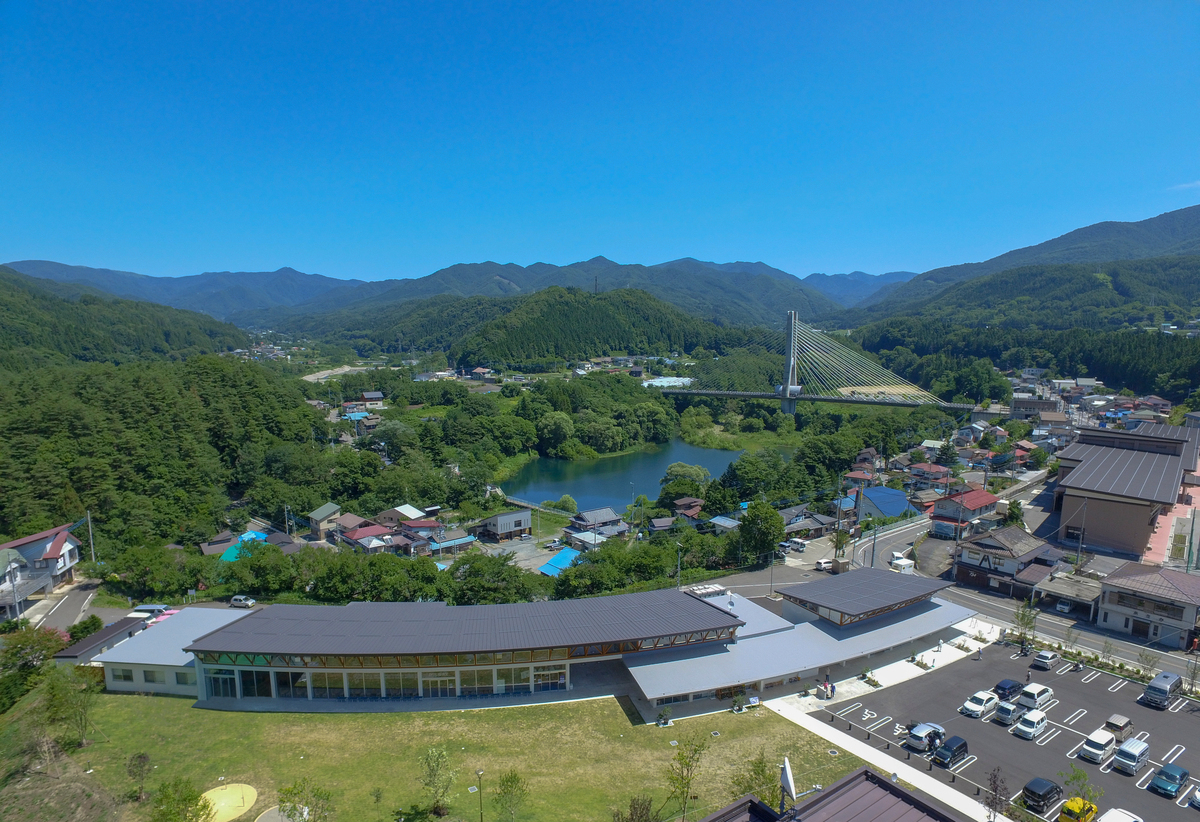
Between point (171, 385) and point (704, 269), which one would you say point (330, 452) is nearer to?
point (171, 385)

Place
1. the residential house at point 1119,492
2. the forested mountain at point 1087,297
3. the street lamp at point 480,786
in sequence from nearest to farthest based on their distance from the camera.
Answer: the street lamp at point 480,786
the residential house at point 1119,492
the forested mountain at point 1087,297

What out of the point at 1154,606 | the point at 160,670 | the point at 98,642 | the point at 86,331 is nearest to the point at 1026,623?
the point at 1154,606

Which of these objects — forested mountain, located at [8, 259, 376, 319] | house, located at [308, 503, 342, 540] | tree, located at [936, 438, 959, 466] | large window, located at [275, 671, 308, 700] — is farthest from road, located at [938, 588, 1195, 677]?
forested mountain, located at [8, 259, 376, 319]

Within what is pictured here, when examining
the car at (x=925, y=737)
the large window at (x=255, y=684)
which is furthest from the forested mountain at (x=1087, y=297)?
the large window at (x=255, y=684)

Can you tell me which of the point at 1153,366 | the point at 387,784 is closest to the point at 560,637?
the point at 387,784

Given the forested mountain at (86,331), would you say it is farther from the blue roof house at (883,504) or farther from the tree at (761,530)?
the blue roof house at (883,504)

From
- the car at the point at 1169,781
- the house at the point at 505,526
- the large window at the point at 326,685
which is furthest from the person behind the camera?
the house at the point at 505,526

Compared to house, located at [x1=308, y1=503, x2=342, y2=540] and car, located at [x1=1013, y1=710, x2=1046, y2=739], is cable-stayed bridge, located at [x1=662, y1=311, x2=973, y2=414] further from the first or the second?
car, located at [x1=1013, y1=710, x2=1046, y2=739]
